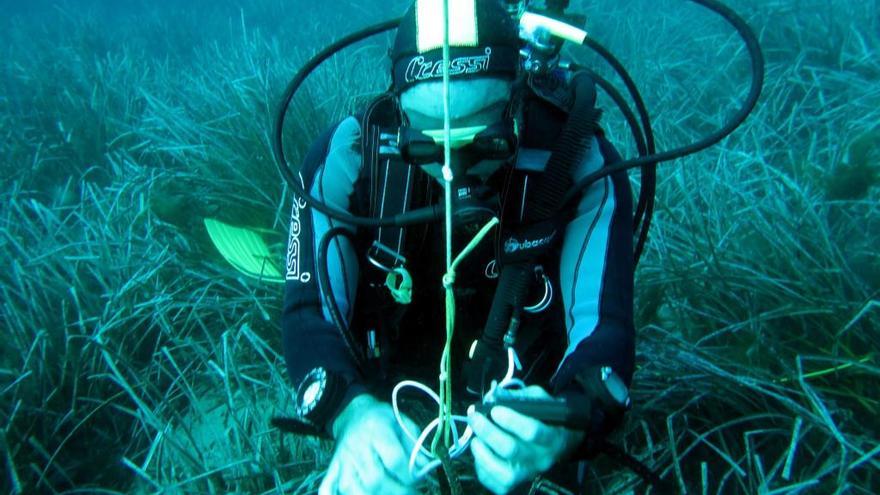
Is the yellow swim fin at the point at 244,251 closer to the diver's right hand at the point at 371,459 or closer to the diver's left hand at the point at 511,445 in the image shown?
the diver's right hand at the point at 371,459

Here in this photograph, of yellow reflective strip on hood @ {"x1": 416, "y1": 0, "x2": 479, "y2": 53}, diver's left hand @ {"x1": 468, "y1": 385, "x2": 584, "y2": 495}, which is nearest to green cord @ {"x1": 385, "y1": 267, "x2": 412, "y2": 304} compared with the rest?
diver's left hand @ {"x1": 468, "y1": 385, "x2": 584, "y2": 495}

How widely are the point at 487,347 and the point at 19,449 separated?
190 cm

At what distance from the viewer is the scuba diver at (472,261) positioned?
99cm

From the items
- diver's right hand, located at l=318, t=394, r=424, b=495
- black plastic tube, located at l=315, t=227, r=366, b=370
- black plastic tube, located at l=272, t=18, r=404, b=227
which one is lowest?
diver's right hand, located at l=318, t=394, r=424, b=495

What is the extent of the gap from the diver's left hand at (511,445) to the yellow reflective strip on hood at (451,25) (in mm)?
819

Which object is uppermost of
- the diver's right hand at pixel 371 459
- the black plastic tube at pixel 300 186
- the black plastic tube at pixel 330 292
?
the black plastic tube at pixel 300 186

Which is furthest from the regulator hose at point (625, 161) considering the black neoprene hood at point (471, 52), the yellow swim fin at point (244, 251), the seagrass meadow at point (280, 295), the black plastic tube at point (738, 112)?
the yellow swim fin at point (244, 251)

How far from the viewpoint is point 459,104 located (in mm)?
1177

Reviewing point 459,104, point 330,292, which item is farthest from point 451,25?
point 330,292

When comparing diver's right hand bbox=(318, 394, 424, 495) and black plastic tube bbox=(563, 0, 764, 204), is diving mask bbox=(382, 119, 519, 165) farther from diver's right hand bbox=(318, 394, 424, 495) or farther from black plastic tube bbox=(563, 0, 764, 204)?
diver's right hand bbox=(318, 394, 424, 495)

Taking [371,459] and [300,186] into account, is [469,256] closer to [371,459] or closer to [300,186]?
[300,186]

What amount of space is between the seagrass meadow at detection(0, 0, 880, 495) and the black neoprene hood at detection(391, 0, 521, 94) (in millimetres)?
1206

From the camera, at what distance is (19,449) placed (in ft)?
6.35

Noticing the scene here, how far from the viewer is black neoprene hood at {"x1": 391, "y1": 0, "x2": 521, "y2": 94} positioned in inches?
46.5
